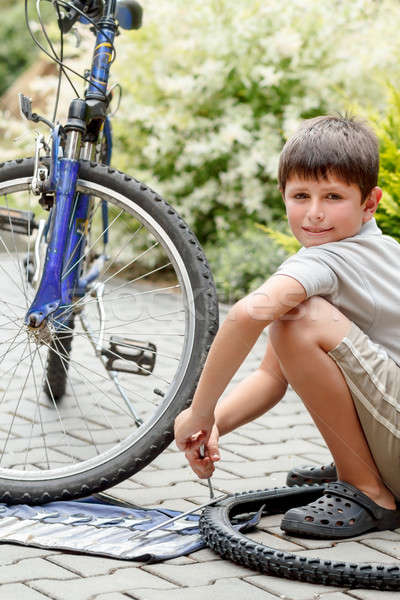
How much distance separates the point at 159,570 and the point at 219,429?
50 cm

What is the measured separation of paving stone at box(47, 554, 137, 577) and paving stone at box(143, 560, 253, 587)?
7 centimetres

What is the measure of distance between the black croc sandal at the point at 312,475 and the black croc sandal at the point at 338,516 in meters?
0.26

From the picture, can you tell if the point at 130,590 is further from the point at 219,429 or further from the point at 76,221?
the point at 76,221

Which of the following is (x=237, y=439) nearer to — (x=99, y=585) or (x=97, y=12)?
(x=99, y=585)

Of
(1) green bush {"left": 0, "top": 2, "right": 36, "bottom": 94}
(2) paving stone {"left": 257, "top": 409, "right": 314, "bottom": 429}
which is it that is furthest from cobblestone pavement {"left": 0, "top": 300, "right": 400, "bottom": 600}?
(1) green bush {"left": 0, "top": 2, "right": 36, "bottom": 94}

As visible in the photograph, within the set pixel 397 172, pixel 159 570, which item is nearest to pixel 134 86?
pixel 397 172

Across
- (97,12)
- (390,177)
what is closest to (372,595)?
(97,12)

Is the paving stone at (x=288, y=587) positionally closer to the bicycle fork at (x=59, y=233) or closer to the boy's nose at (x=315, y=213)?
the boy's nose at (x=315, y=213)

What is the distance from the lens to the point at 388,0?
713cm

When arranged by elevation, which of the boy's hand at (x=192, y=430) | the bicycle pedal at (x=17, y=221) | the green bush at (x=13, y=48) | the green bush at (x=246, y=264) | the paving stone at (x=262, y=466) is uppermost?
the green bush at (x=13, y=48)

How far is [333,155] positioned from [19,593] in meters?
1.25

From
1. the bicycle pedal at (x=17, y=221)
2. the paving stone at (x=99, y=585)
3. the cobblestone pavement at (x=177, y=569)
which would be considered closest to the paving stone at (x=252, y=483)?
the cobblestone pavement at (x=177, y=569)

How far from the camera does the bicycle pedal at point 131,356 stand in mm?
2842

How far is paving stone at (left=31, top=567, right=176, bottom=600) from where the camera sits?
1870 millimetres
